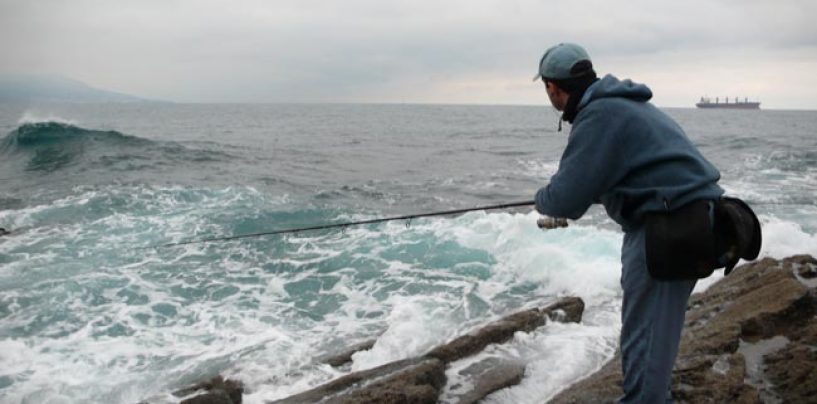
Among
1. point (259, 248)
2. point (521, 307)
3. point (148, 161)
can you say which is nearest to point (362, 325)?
point (521, 307)

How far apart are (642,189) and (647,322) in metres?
0.60

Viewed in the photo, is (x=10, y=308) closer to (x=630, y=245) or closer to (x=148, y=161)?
(x=630, y=245)

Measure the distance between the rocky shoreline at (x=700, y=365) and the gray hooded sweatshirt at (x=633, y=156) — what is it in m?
1.89

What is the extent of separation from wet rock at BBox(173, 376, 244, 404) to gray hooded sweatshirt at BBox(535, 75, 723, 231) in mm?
3814

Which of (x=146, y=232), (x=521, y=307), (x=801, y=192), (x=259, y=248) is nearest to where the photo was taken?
(x=521, y=307)

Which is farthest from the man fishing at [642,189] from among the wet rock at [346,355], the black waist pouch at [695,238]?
the wet rock at [346,355]

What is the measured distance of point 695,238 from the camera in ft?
6.70

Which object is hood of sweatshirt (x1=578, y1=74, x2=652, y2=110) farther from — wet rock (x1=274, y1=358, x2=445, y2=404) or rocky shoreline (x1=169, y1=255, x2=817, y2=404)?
A: wet rock (x1=274, y1=358, x2=445, y2=404)

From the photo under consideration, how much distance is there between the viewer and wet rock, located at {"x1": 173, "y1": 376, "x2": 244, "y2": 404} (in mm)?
4570

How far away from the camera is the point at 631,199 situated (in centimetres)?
216

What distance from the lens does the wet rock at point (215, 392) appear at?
15.0 feet

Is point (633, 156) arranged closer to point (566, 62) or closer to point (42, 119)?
point (566, 62)

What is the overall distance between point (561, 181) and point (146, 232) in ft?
36.1

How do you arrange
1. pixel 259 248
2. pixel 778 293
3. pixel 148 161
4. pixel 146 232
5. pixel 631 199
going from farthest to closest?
1. pixel 148 161
2. pixel 146 232
3. pixel 259 248
4. pixel 778 293
5. pixel 631 199
